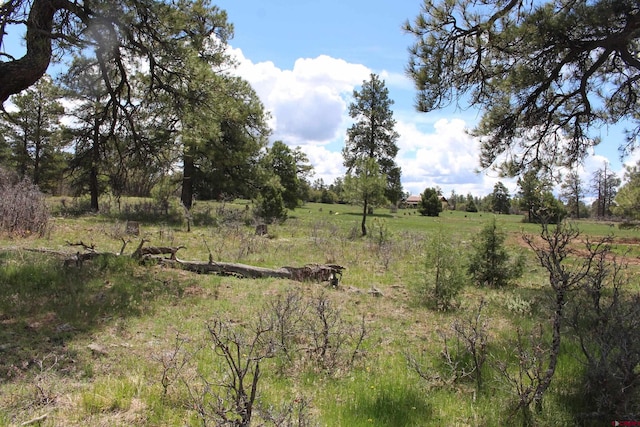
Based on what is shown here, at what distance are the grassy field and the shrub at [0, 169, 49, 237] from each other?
2064 mm

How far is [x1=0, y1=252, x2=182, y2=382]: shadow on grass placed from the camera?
4.54 metres

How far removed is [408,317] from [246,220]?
1837 cm

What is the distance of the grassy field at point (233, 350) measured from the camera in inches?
136

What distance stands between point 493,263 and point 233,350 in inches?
292

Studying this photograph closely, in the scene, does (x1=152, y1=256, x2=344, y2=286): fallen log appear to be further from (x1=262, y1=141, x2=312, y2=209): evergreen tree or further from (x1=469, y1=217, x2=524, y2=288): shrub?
(x1=262, y1=141, x2=312, y2=209): evergreen tree

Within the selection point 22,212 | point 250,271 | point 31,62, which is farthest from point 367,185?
point 31,62

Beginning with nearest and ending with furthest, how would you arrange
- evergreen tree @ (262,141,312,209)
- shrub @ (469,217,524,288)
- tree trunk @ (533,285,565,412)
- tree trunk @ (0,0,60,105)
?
tree trunk @ (533,285,565,412)
tree trunk @ (0,0,60,105)
shrub @ (469,217,524,288)
evergreen tree @ (262,141,312,209)

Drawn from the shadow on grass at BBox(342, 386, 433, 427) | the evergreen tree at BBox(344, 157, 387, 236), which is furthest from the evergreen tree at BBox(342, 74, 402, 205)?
the shadow on grass at BBox(342, 386, 433, 427)

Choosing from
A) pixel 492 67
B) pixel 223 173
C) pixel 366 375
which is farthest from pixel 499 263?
pixel 223 173

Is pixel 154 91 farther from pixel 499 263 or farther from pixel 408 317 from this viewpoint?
pixel 499 263

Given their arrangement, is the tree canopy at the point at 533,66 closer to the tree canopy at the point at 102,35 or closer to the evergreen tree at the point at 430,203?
the tree canopy at the point at 102,35

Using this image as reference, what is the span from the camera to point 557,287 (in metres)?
3.21

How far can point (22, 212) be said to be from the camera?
11602mm

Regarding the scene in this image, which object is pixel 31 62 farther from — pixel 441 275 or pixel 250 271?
pixel 441 275
